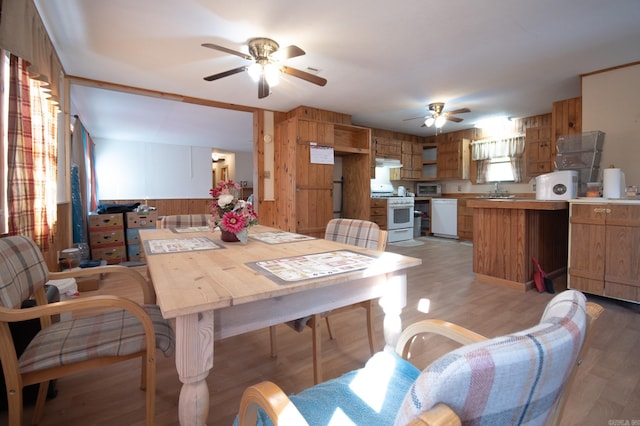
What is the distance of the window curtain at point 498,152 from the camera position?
5594 millimetres

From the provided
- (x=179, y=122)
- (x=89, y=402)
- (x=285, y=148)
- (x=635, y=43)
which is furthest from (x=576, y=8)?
(x=179, y=122)

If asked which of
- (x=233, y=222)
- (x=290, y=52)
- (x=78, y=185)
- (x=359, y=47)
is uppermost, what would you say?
(x=359, y=47)

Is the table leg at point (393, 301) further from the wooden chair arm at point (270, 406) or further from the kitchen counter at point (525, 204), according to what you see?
the kitchen counter at point (525, 204)

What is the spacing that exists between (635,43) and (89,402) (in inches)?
193

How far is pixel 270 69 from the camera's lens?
2586 mm

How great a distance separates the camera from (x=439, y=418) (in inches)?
13.6

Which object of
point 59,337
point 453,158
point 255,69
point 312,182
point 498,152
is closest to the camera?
point 59,337

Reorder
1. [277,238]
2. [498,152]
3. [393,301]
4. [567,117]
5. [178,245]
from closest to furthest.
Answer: [393,301] → [178,245] → [277,238] → [567,117] → [498,152]

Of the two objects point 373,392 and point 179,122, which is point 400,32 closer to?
point 373,392

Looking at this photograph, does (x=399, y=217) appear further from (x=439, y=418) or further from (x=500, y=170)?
(x=439, y=418)

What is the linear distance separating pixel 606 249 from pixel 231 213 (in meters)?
3.24

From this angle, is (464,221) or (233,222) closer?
(233,222)

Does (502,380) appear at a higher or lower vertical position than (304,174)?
lower

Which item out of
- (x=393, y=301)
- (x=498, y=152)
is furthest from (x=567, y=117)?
(x=393, y=301)
